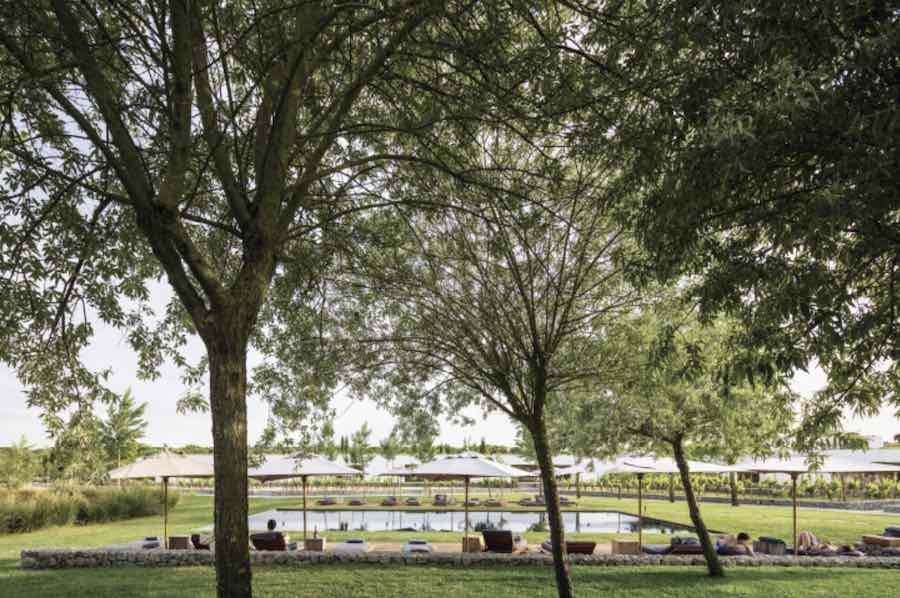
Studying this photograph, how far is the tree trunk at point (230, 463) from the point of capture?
5.36 m

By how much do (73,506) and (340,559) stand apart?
55.6 ft

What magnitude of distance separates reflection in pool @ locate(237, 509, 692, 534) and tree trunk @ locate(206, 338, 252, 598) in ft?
62.7

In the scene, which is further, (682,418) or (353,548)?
(353,548)

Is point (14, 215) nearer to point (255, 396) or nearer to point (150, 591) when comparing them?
point (255, 396)

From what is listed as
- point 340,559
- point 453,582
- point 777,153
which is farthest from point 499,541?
point 777,153

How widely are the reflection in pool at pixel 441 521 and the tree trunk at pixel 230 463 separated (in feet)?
62.7

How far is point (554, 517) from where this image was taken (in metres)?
9.66

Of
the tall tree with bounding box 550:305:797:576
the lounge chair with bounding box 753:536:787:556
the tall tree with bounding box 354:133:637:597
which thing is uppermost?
the tall tree with bounding box 354:133:637:597

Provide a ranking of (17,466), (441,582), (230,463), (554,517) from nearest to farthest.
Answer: (230,463)
(554,517)
(441,582)
(17,466)

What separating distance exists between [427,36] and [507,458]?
4390 cm

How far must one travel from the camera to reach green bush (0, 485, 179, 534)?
23156 mm

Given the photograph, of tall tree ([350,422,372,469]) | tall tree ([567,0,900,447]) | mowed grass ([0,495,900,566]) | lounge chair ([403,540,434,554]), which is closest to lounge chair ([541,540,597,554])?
lounge chair ([403,540,434,554])

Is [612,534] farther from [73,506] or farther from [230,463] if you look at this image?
[73,506]

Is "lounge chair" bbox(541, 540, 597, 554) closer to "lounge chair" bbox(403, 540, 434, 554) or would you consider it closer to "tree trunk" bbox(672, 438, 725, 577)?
"tree trunk" bbox(672, 438, 725, 577)
